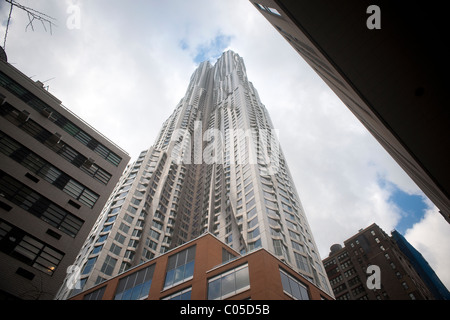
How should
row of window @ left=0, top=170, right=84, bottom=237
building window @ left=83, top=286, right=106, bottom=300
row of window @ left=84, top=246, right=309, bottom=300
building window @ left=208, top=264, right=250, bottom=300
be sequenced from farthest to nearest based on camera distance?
building window @ left=83, top=286, right=106, bottom=300, row of window @ left=84, top=246, right=309, bottom=300, building window @ left=208, top=264, right=250, bottom=300, row of window @ left=0, top=170, right=84, bottom=237

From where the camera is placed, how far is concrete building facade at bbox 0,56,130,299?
684 inches

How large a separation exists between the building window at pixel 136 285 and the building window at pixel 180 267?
99.1 inches

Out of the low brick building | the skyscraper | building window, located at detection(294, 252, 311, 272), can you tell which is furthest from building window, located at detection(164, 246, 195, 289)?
building window, located at detection(294, 252, 311, 272)

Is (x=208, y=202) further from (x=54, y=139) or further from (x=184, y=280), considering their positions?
(x=54, y=139)

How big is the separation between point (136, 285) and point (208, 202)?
44.1 m

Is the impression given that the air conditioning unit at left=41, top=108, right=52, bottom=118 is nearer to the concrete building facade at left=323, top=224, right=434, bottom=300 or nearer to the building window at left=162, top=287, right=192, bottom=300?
the building window at left=162, top=287, right=192, bottom=300

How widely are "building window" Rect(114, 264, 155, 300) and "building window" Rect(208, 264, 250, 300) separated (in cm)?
831

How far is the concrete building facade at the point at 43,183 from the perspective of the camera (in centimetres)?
1738

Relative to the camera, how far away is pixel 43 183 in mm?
20531

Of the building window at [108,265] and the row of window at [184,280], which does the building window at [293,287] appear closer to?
the row of window at [184,280]
